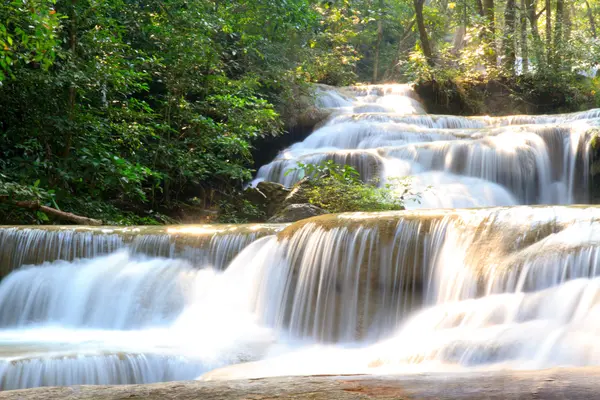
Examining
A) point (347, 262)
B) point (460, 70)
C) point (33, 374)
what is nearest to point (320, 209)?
point (347, 262)

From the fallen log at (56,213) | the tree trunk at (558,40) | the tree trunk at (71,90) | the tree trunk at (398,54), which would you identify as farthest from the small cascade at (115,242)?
the tree trunk at (398,54)

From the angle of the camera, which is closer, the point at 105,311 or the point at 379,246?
the point at 379,246

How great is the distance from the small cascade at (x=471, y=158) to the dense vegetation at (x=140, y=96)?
6.07 ft

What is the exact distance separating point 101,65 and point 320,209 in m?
4.24

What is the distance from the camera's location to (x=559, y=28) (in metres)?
20.6

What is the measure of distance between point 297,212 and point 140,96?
19.3 ft

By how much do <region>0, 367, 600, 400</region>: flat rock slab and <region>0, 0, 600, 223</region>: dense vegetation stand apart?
6655 millimetres

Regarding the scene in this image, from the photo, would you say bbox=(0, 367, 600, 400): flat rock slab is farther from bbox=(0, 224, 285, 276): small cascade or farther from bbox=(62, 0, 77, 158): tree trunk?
bbox=(62, 0, 77, 158): tree trunk

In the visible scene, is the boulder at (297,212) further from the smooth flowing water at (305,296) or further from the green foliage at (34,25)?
the green foliage at (34,25)

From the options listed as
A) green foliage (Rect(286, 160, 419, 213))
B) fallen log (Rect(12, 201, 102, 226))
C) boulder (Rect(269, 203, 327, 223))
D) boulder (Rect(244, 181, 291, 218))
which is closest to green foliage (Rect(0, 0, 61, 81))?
fallen log (Rect(12, 201, 102, 226))

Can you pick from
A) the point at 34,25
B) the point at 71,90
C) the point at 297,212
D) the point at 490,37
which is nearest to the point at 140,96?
the point at 71,90

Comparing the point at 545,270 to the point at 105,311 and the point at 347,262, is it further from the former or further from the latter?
the point at 105,311

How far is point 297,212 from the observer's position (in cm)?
1031

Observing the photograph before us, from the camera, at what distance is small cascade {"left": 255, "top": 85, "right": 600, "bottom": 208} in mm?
11867
